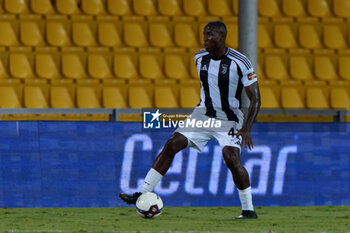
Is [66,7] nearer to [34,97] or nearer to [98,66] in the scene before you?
[98,66]

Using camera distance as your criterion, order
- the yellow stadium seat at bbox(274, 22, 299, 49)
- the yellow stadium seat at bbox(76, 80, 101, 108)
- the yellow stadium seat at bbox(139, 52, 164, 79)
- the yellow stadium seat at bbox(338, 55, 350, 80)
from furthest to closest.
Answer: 1. the yellow stadium seat at bbox(338, 55, 350, 80)
2. the yellow stadium seat at bbox(274, 22, 299, 49)
3. the yellow stadium seat at bbox(139, 52, 164, 79)
4. the yellow stadium seat at bbox(76, 80, 101, 108)

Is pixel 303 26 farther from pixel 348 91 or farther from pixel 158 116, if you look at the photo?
pixel 158 116

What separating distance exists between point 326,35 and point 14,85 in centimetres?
529

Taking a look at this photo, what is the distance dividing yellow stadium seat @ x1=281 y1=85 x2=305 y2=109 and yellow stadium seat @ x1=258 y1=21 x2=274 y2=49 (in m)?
0.78

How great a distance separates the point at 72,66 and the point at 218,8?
2.62 metres

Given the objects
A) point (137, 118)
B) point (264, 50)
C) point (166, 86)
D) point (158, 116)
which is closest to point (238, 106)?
point (158, 116)

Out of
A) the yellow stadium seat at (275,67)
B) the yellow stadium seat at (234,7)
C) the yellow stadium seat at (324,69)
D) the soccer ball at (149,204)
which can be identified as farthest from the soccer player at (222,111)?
the yellow stadium seat at (324,69)

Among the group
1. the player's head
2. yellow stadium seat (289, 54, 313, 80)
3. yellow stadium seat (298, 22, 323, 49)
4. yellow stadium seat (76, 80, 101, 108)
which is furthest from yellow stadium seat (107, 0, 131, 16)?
the player's head

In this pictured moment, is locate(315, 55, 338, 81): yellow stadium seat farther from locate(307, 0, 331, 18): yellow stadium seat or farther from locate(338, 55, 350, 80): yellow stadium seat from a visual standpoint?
locate(307, 0, 331, 18): yellow stadium seat

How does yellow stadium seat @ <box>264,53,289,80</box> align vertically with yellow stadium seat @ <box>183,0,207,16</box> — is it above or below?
below

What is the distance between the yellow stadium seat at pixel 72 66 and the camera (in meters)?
11.0

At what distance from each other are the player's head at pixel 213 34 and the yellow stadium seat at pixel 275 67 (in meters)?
6.19

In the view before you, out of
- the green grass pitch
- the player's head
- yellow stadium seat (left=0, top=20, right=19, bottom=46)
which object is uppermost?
yellow stadium seat (left=0, top=20, right=19, bottom=46)

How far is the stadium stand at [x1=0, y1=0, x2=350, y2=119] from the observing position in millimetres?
10930
